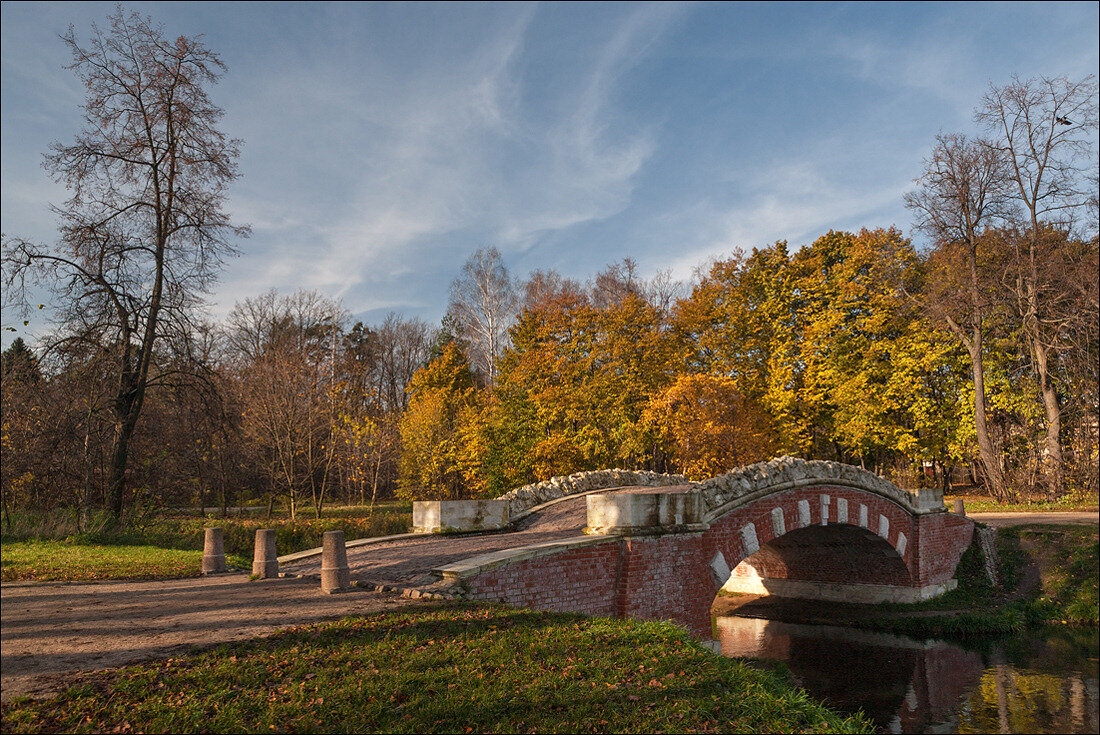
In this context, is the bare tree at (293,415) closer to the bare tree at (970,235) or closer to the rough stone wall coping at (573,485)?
the rough stone wall coping at (573,485)

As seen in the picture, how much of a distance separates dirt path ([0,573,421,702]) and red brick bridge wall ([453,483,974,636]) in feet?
6.33

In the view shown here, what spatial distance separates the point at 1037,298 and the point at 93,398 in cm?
2614

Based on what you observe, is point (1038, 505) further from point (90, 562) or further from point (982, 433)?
point (90, 562)

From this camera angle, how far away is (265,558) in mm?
9719

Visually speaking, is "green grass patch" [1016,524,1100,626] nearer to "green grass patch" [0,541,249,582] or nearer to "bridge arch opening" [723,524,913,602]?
"bridge arch opening" [723,524,913,602]

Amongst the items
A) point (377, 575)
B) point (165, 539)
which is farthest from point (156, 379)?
point (377, 575)

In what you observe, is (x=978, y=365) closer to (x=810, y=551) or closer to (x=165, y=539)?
(x=810, y=551)

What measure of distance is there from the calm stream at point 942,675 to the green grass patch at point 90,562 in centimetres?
1041

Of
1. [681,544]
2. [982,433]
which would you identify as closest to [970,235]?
[982,433]

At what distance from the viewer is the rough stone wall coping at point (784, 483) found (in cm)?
1091

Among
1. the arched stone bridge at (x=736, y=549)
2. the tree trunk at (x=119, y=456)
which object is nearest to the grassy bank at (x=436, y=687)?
the arched stone bridge at (x=736, y=549)

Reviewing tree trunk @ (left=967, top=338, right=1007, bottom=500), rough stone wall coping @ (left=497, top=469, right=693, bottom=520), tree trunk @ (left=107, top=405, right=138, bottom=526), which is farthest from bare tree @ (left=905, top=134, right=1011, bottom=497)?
tree trunk @ (left=107, top=405, right=138, bottom=526)

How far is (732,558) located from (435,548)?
4844 mm

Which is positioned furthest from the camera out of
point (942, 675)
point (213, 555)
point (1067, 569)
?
point (1067, 569)
